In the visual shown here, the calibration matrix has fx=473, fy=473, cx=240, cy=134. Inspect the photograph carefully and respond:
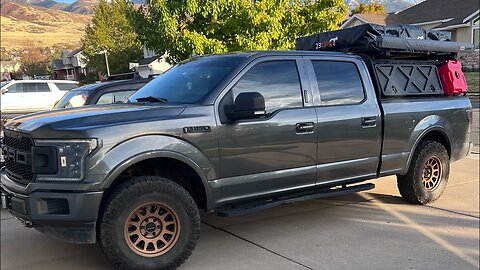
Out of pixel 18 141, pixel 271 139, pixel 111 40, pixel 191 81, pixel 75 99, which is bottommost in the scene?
pixel 271 139

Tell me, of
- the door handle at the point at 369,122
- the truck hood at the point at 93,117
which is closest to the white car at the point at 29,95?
the truck hood at the point at 93,117

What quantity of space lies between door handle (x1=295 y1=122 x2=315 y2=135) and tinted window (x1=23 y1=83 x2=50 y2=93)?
61.2 feet

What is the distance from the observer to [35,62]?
9744cm

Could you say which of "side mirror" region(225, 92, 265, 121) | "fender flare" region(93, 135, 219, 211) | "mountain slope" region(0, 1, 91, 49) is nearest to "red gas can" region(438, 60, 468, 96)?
"side mirror" region(225, 92, 265, 121)

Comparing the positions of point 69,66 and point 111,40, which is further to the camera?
point 69,66

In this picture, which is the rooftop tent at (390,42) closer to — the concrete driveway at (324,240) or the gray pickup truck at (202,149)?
the gray pickup truck at (202,149)

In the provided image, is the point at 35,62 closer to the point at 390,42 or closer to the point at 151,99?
the point at 151,99

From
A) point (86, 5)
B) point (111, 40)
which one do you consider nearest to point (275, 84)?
point (86, 5)

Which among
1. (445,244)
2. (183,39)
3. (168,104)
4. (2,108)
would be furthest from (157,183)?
(2,108)

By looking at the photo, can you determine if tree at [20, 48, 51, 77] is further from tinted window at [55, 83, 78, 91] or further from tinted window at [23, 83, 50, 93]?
tinted window at [23, 83, 50, 93]

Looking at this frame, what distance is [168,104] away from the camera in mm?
4367

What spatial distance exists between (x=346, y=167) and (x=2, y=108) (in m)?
18.2

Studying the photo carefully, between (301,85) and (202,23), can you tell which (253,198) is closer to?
(301,85)

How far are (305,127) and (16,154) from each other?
8.69 ft
